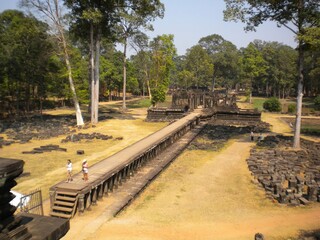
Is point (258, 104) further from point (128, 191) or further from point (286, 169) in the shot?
point (128, 191)

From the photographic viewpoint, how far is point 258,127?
43531mm

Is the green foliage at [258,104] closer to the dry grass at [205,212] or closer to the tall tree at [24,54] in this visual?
the tall tree at [24,54]

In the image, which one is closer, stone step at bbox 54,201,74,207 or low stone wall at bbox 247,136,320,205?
stone step at bbox 54,201,74,207

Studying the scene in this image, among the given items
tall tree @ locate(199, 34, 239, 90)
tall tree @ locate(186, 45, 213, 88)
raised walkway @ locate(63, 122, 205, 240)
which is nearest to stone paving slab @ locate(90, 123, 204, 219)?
raised walkway @ locate(63, 122, 205, 240)

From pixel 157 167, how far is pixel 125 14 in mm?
24890

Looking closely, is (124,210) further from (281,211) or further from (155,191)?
(281,211)


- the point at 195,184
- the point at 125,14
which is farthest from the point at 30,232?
the point at 125,14

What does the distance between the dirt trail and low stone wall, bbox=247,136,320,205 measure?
2.58ft

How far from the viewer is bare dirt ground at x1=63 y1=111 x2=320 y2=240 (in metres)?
13.6

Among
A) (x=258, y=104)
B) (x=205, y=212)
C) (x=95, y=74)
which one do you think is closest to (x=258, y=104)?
(x=258, y=104)

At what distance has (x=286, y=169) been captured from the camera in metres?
23.4

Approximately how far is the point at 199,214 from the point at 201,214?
0.35ft

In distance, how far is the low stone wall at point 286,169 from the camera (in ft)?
58.5

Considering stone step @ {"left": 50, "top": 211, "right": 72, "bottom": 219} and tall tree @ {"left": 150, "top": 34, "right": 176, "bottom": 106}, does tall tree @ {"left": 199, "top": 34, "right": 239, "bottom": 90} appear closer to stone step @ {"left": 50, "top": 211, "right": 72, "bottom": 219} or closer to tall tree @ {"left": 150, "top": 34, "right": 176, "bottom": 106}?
tall tree @ {"left": 150, "top": 34, "right": 176, "bottom": 106}
